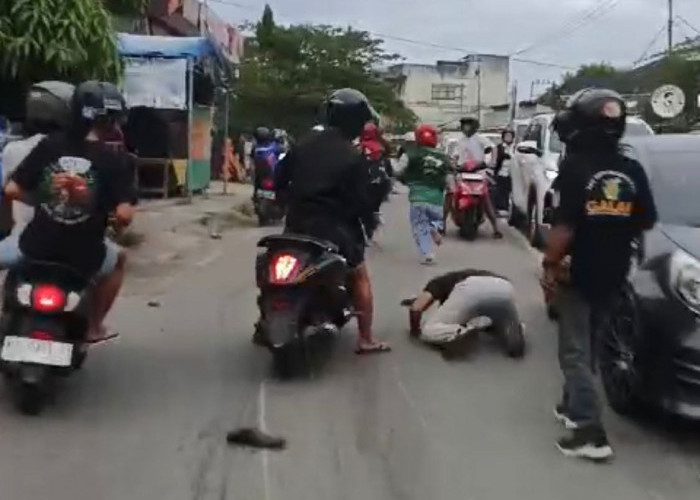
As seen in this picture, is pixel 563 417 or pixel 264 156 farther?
pixel 264 156

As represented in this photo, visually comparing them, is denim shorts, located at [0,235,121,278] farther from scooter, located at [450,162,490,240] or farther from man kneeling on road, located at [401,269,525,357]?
scooter, located at [450,162,490,240]

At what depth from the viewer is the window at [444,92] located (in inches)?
3996

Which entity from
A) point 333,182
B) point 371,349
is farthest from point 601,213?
point 371,349

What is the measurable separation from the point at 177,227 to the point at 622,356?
12.8 m

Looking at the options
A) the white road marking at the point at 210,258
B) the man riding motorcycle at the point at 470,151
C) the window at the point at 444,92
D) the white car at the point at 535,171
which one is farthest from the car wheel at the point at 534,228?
the window at the point at 444,92

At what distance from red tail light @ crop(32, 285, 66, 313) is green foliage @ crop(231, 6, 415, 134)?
1376 inches

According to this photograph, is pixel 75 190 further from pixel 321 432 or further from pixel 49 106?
pixel 321 432

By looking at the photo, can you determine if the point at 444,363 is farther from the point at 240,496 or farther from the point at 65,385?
the point at 240,496

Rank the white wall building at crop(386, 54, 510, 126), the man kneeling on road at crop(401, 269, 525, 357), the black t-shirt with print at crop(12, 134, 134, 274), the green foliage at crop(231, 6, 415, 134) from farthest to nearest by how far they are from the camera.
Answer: the white wall building at crop(386, 54, 510, 126) → the green foliage at crop(231, 6, 415, 134) → the man kneeling on road at crop(401, 269, 525, 357) → the black t-shirt with print at crop(12, 134, 134, 274)

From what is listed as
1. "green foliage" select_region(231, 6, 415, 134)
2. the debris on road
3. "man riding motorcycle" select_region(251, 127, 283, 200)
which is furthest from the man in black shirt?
"green foliage" select_region(231, 6, 415, 134)

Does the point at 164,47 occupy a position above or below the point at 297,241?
above

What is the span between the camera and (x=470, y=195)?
60.0ft

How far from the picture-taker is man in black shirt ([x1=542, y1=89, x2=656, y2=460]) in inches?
266

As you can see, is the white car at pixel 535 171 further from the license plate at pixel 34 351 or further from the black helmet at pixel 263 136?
the license plate at pixel 34 351
